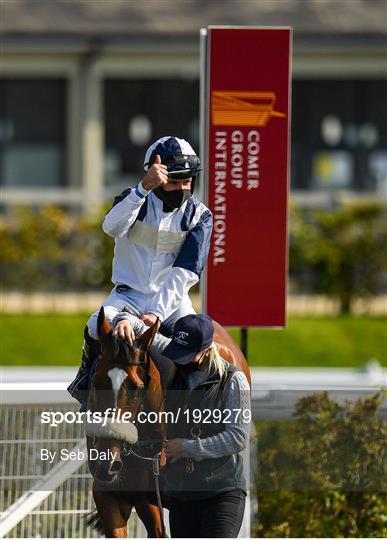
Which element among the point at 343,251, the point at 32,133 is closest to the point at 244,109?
the point at 343,251

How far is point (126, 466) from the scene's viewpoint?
238 inches

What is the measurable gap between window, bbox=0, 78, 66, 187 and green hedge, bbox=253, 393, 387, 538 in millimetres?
12669

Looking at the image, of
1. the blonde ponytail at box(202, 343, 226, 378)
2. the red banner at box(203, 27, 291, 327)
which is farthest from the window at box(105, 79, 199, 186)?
the blonde ponytail at box(202, 343, 226, 378)

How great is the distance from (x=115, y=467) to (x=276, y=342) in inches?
284

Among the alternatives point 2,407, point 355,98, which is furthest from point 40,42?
point 2,407

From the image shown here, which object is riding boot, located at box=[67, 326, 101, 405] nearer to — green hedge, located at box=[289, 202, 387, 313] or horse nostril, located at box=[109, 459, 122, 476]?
horse nostril, located at box=[109, 459, 122, 476]

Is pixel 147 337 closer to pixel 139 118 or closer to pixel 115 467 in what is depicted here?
pixel 115 467

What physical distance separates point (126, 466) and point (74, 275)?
8.89m

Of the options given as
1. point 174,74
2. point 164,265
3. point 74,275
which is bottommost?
point 74,275

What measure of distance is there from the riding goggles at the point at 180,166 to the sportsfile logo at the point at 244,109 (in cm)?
86

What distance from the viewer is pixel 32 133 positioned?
19391mm

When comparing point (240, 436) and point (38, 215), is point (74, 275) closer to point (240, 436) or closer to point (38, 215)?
point (38, 215)

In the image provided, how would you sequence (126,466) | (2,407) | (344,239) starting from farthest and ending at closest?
1. (344,239)
2. (2,407)
3. (126,466)

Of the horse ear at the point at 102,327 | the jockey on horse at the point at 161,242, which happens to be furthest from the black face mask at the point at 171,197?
the horse ear at the point at 102,327
